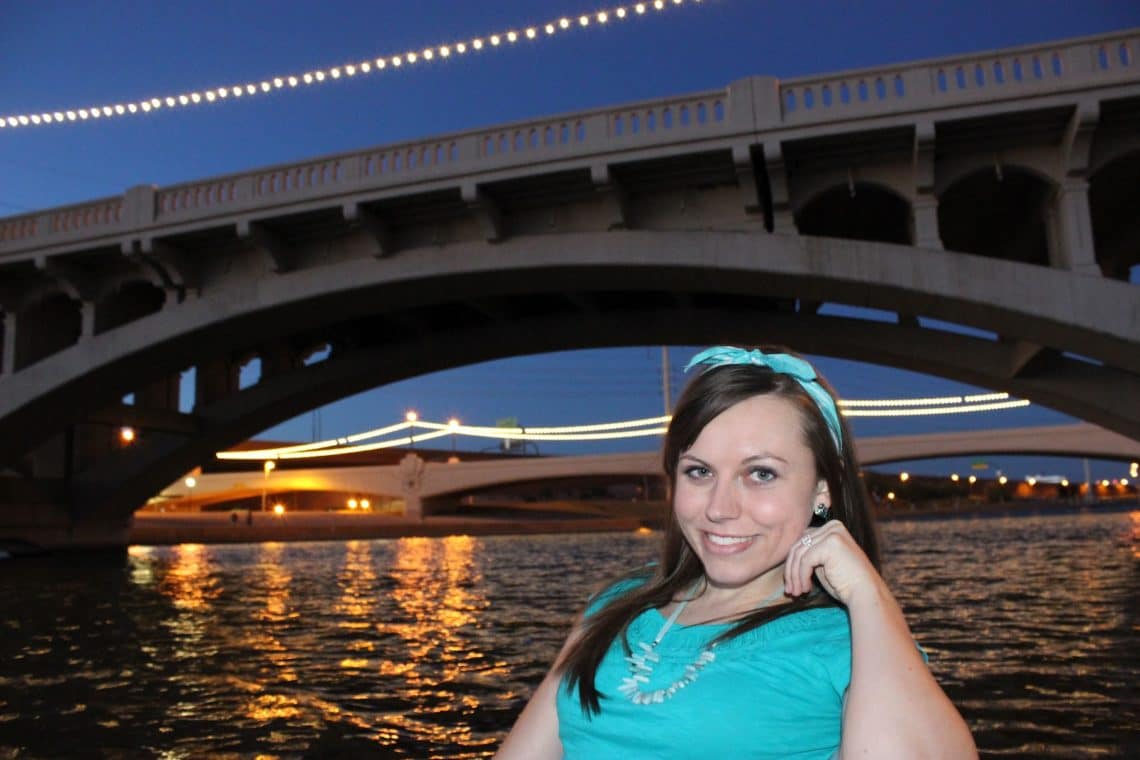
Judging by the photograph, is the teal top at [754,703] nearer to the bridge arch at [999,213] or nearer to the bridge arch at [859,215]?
the bridge arch at [999,213]

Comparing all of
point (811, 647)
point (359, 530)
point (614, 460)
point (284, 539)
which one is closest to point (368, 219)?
point (811, 647)

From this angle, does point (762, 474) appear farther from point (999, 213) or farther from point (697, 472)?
point (999, 213)

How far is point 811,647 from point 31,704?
682 centimetres

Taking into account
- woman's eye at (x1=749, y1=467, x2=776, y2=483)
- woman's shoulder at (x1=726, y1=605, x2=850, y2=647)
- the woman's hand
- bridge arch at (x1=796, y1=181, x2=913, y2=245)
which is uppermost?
bridge arch at (x1=796, y1=181, x2=913, y2=245)

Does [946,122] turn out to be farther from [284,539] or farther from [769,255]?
[284,539]

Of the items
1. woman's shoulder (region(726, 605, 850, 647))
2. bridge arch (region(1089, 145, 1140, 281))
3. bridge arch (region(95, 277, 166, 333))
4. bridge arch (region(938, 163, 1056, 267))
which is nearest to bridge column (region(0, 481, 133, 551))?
bridge arch (region(95, 277, 166, 333))

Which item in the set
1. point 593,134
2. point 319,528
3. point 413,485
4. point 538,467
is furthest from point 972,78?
point 413,485

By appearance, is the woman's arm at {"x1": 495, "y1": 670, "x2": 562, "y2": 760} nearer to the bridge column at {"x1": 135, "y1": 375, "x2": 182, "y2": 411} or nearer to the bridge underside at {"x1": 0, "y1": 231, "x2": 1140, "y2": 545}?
the bridge underside at {"x1": 0, "y1": 231, "x2": 1140, "y2": 545}

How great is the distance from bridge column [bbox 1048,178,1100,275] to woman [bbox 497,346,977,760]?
13.6m

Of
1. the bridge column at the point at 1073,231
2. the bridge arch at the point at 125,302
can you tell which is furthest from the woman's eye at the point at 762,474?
the bridge arch at the point at 125,302

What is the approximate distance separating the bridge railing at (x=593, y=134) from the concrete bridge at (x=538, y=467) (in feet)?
95.2

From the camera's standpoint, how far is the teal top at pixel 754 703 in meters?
1.68

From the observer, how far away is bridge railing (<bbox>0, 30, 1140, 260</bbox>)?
13984 mm

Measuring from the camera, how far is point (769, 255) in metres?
15.1
